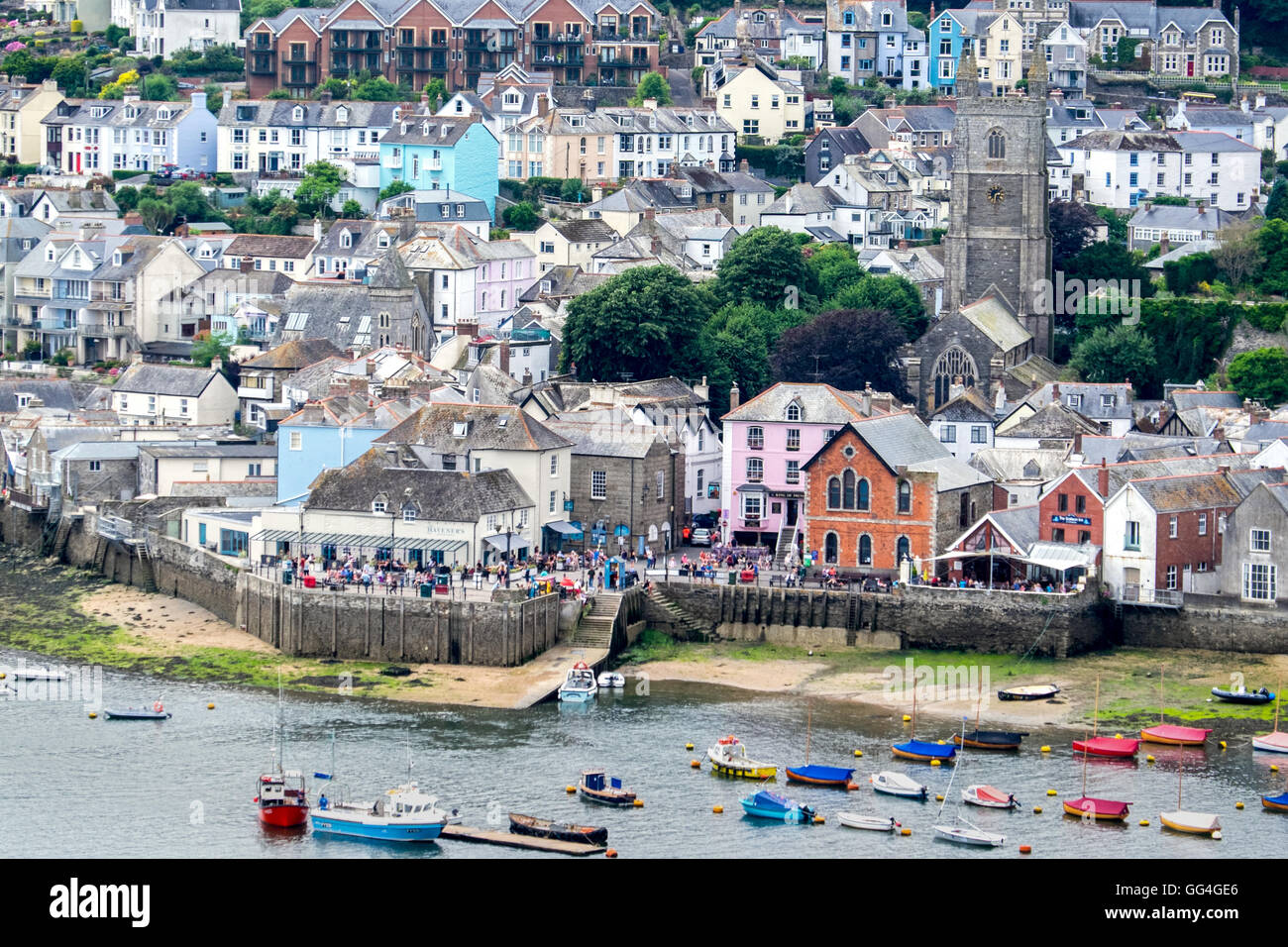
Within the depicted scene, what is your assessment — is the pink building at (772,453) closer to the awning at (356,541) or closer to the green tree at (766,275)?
the awning at (356,541)

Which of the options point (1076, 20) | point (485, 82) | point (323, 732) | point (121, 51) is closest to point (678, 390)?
point (323, 732)

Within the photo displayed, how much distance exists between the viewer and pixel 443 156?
133 metres

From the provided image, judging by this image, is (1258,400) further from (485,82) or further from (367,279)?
(485,82)

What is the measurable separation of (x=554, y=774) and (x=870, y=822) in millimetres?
8271

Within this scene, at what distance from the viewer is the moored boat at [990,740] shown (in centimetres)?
7344

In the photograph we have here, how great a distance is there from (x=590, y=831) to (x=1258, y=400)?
147ft

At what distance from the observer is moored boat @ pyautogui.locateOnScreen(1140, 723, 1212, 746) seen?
242 feet

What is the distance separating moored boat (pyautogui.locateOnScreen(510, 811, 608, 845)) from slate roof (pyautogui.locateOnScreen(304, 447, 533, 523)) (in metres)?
21.3

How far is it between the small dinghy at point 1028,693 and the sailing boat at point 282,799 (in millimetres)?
19468

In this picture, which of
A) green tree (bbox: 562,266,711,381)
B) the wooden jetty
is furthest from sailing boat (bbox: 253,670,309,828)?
green tree (bbox: 562,266,711,381)

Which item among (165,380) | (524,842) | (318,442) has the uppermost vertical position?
(165,380)

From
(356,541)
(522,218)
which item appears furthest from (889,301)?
(356,541)

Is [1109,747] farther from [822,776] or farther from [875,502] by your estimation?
[875,502]

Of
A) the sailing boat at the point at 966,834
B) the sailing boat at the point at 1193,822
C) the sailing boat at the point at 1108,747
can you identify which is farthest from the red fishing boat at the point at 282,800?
the sailing boat at the point at 1193,822
